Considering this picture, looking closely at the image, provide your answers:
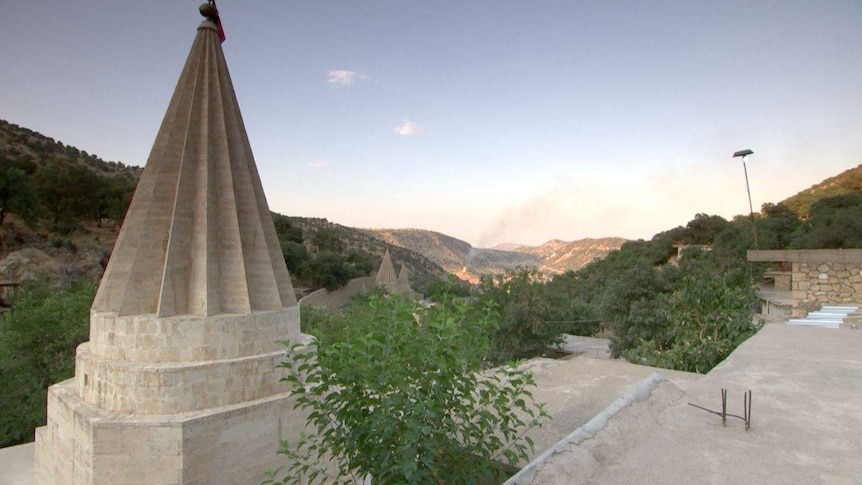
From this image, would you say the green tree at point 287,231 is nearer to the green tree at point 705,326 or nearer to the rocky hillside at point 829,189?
the green tree at point 705,326

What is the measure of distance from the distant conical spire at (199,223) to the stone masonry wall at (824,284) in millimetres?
9324

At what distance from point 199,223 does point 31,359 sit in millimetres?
9970

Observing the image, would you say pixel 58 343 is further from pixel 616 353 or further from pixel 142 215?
pixel 616 353

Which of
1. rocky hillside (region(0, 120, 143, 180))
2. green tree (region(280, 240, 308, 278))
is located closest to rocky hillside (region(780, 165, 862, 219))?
green tree (region(280, 240, 308, 278))

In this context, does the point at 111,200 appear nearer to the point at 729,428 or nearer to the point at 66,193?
the point at 66,193

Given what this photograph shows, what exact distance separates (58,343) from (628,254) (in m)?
39.1

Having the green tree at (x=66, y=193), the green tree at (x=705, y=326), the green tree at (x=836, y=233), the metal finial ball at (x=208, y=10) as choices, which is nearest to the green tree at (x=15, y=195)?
the green tree at (x=66, y=193)

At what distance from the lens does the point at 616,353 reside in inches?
692

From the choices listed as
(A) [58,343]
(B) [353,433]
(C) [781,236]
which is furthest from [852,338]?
(C) [781,236]

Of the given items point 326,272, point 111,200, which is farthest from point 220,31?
point 111,200

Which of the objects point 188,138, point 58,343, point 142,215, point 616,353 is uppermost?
point 188,138

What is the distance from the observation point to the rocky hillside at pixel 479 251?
75.8 meters

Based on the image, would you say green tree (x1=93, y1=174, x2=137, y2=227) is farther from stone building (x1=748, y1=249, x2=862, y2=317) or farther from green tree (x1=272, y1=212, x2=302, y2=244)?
stone building (x1=748, y1=249, x2=862, y2=317)

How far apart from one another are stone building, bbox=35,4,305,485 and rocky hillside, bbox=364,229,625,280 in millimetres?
66112
